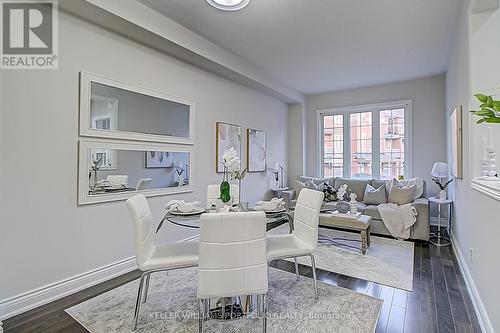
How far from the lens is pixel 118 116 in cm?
279

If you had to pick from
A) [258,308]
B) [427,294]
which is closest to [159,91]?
[258,308]

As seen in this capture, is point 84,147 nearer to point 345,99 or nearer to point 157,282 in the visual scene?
point 157,282

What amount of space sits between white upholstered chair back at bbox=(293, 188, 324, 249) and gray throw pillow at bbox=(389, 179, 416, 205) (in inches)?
99.7

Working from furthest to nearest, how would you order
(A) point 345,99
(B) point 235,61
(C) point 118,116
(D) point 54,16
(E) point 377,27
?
(A) point 345,99 → (B) point 235,61 → (E) point 377,27 → (C) point 118,116 → (D) point 54,16

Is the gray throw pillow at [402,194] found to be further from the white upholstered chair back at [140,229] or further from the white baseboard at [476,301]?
the white upholstered chair back at [140,229]

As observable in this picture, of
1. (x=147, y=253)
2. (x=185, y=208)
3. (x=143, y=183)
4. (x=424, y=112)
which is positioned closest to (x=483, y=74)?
(x=185, y=208)

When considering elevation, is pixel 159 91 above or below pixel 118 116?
above

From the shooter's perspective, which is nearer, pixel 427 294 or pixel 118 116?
pixel 427 294

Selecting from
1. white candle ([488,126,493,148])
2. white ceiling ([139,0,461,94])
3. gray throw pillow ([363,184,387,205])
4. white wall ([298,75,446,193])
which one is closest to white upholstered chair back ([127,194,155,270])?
white ceiling ([139,0,461,94])

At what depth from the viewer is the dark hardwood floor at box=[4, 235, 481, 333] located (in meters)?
1.91

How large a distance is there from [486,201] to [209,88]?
3.42 meters

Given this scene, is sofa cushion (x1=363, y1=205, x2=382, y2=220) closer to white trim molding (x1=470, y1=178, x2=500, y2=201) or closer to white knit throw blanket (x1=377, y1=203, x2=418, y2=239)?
white knit throw blanket (x1=377, y1=203, x2=418, y2=239)

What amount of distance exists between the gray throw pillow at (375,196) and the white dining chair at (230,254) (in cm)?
360

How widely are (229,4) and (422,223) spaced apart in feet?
12.7
